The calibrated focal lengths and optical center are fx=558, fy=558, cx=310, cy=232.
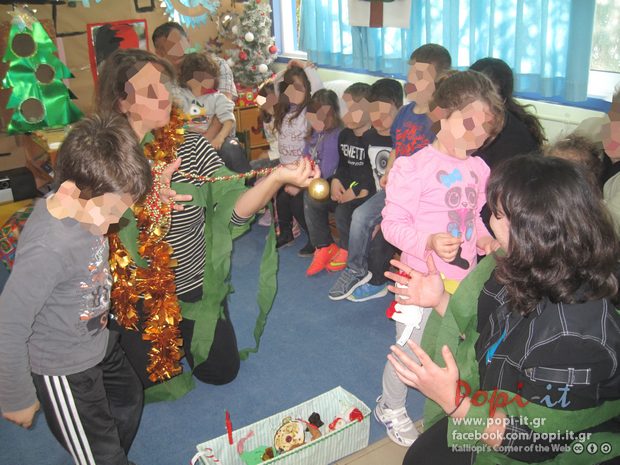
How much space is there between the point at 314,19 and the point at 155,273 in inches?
166

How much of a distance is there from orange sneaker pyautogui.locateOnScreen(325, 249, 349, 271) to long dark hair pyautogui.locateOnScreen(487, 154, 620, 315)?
2.66 m

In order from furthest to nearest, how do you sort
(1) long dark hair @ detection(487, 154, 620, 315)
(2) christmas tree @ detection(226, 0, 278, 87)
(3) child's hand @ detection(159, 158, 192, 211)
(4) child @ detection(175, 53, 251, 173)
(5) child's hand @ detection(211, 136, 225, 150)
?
(2) christmas tree @ detection(226, 0, 278, 87)
(5) child's hand @ detection(211, 136, 225, 150)
(4) child @ detection(175, 53, 251, 173)
(3) child's hand @ detection(159, 158, 192, 211)
(1) long dark hair @ detection(487, 154, 620, 315)

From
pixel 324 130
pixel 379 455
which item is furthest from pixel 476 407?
pixel 324 130

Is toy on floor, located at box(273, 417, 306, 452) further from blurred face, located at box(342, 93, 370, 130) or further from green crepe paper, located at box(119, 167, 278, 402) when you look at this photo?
blurred face, located at box(342, 93, 370, 130)

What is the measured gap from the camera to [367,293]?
3.72 m

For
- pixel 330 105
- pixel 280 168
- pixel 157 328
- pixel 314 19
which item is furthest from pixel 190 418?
pixel 314 19

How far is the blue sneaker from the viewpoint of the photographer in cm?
370

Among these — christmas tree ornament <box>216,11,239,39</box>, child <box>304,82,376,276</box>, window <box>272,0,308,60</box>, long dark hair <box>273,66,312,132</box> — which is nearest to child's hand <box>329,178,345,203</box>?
child <box>304,82,376,276</box>

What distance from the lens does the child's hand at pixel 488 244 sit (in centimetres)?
205

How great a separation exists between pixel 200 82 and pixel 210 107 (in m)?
0.24

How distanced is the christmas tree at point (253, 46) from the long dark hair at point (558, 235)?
17.2 ft

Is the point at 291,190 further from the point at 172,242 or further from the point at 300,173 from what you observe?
the point at 300,173

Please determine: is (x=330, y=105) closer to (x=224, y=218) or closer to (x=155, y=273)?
(x=224, y=218)

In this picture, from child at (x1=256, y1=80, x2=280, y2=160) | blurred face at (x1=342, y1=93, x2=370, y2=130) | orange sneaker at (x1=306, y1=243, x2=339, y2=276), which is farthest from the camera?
child at (x1=256, y1=80, x2=280, y2=160)
